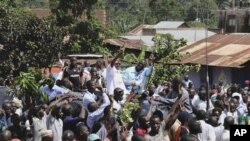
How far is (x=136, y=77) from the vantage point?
44.0 ft

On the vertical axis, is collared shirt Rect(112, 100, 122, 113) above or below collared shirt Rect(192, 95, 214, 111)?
above

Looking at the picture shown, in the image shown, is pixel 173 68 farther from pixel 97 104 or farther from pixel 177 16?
pixel 177 16

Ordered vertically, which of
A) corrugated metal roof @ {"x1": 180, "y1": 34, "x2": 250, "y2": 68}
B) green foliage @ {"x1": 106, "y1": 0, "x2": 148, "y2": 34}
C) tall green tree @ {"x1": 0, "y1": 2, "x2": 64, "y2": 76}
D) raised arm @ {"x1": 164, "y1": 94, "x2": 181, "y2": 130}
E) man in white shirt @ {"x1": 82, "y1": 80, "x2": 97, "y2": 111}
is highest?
raised arm @ {"x1": 164, "y1": 94, "x2": 181, "y2": 130}

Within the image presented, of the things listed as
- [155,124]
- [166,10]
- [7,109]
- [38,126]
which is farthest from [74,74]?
[166,10]

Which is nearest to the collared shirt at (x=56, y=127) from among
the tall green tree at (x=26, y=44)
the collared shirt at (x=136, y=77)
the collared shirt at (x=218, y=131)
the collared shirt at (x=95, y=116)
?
the collared shirt at (x=95, y=116)

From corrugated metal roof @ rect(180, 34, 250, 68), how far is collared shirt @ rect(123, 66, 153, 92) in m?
7.82

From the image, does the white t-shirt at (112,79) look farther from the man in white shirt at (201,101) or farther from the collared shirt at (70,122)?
the collared shirt at (70,122)

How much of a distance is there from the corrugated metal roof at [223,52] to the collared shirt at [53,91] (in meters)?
9.83

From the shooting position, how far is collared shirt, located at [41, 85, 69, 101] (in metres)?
11.6

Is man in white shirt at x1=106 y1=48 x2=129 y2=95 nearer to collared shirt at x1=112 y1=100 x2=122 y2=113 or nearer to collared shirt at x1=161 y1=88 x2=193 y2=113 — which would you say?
collared shirt at x1=161 y1=88 x2=193 y2=113

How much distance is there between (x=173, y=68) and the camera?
1554 centimetres

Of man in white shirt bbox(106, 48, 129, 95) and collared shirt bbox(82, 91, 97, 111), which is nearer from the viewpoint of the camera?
collared shirt bbox(82, 91, 97, 111)

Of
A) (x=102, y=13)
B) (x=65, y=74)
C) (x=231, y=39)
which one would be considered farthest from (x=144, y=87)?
(x=102, y=13)

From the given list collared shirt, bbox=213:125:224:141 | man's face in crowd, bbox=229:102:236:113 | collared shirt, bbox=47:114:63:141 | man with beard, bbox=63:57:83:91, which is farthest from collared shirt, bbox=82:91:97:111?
man's face in crowd, bbox=229:102:236:113
